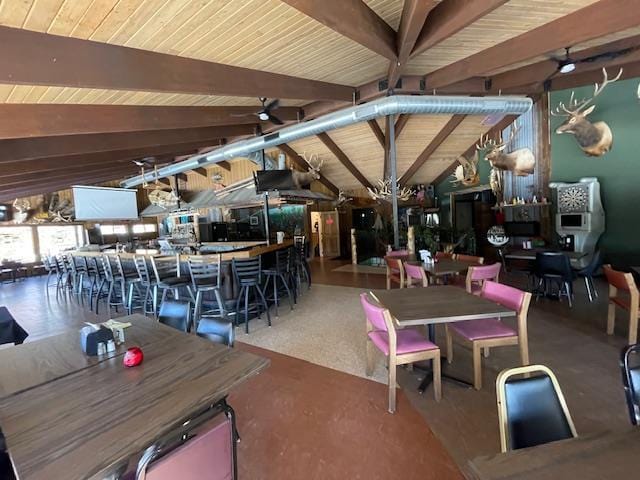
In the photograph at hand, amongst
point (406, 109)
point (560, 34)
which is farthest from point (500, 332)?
point (406, 109)

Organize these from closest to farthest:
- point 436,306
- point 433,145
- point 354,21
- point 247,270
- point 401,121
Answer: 1. point 436,306
2. point 354,21
3. point 247,270
4. point 401,121
5. point 433,145

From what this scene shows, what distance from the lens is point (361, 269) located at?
809 centimetres

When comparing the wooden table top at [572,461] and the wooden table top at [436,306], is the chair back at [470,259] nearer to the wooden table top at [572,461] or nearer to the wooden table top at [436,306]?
the wooden table top at [436,306]

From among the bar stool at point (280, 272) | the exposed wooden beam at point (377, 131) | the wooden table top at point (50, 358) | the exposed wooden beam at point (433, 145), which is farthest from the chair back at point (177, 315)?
the exposed wooden beam at point (433, 145)

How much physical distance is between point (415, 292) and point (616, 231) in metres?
5.78

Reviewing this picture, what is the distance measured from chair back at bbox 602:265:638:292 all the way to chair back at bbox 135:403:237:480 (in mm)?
3801

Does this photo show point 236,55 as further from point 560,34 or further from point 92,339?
point 560,34

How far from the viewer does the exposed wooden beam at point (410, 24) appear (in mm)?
2330

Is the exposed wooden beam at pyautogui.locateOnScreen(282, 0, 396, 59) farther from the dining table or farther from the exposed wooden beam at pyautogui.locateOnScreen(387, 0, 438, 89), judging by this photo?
the dining table

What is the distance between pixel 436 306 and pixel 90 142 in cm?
551

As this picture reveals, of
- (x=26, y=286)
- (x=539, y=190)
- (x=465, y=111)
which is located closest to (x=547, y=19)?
(x=465, y=111)

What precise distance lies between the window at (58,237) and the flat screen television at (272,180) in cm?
879

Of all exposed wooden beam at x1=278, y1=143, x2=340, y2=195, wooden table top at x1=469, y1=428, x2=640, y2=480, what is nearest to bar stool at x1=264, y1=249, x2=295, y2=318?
wooden table top at x1=469, y1=428, x2=640, y2=480

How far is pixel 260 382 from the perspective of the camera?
2.63 meters
